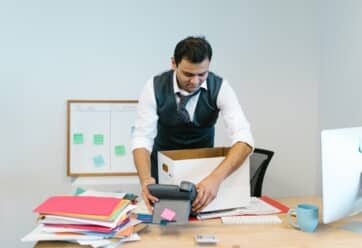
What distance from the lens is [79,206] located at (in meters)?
1.36

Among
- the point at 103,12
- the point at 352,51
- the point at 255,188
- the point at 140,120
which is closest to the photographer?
the point at 140,120

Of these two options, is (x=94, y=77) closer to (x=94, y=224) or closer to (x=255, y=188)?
(x=255, y=188)

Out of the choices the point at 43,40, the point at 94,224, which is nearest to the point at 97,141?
the point at 43,40

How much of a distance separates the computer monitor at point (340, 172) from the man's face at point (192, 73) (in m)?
0.59

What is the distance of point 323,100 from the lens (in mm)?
3018

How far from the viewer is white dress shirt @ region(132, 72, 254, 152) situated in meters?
1.80

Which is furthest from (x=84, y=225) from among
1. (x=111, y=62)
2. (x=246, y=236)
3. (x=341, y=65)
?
(x=341, y=65)

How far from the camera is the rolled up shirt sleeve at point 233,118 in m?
1.75

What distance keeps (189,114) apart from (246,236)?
2.49 ft

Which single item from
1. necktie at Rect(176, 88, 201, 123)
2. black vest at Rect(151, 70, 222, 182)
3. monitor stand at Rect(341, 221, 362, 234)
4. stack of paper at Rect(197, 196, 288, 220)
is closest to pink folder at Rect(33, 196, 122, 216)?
stack of paper at Rect(197, 196, 288, 220)

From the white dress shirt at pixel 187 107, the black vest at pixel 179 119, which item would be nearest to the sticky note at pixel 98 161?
the black vest at pixel 179 119

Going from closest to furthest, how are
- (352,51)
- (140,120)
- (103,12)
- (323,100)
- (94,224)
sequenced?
1. (94,224)
2. (140,120)
3. (352,51)
4. (103,12)
5. (323,100)

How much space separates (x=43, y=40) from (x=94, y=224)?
1866mm

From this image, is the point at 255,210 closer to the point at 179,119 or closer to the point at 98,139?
the point at 179,119
